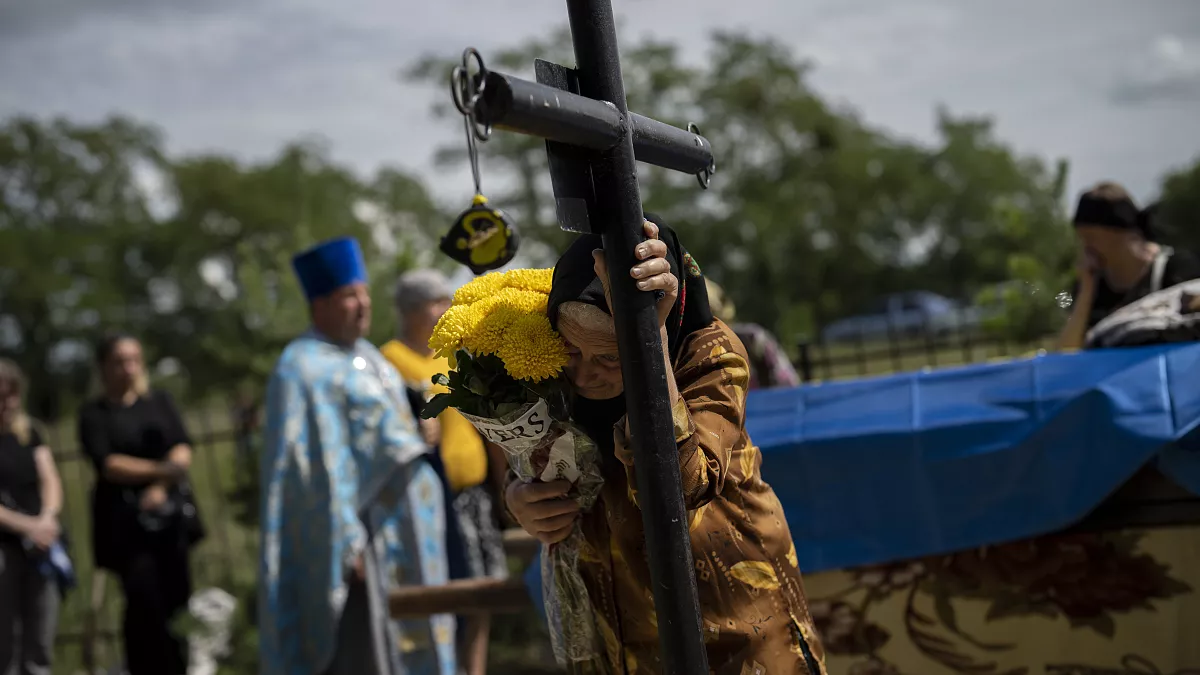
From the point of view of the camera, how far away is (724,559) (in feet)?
5.98

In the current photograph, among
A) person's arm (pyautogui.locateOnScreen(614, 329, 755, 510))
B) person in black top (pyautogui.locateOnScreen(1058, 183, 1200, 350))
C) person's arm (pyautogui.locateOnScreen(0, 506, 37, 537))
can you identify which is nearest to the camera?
person's arm (pyautogui.locateOnScreen(614, 329, 755, 510))

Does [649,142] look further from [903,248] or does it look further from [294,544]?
[903,248]

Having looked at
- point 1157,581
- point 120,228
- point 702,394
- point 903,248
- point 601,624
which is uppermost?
point 120,228

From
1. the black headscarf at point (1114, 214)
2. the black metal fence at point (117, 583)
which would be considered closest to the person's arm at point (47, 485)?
the black metal fence at point (117, 583)

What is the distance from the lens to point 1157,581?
2.67 m

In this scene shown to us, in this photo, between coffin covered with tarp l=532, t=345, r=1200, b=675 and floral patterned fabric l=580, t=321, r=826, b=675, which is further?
coffin covered with tarp l=532, t=345, r=1200, b=675

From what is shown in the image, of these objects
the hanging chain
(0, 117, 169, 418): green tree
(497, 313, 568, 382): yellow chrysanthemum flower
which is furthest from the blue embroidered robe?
(0, 117, 169, 418): green tree

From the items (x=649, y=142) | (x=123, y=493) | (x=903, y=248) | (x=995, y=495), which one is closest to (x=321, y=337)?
(x=123, y=493)

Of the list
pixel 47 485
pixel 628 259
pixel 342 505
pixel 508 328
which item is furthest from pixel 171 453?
pixel 628 259

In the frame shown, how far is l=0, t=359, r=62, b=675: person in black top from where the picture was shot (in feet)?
17.3

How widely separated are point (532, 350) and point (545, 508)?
1.04 ft

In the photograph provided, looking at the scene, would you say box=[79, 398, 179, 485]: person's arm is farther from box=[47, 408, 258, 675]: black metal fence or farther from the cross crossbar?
the cross crossbar

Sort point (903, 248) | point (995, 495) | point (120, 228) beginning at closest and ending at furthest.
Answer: point (995, 495), point (903, 248), point (120, 228)

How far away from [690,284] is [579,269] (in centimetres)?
21
